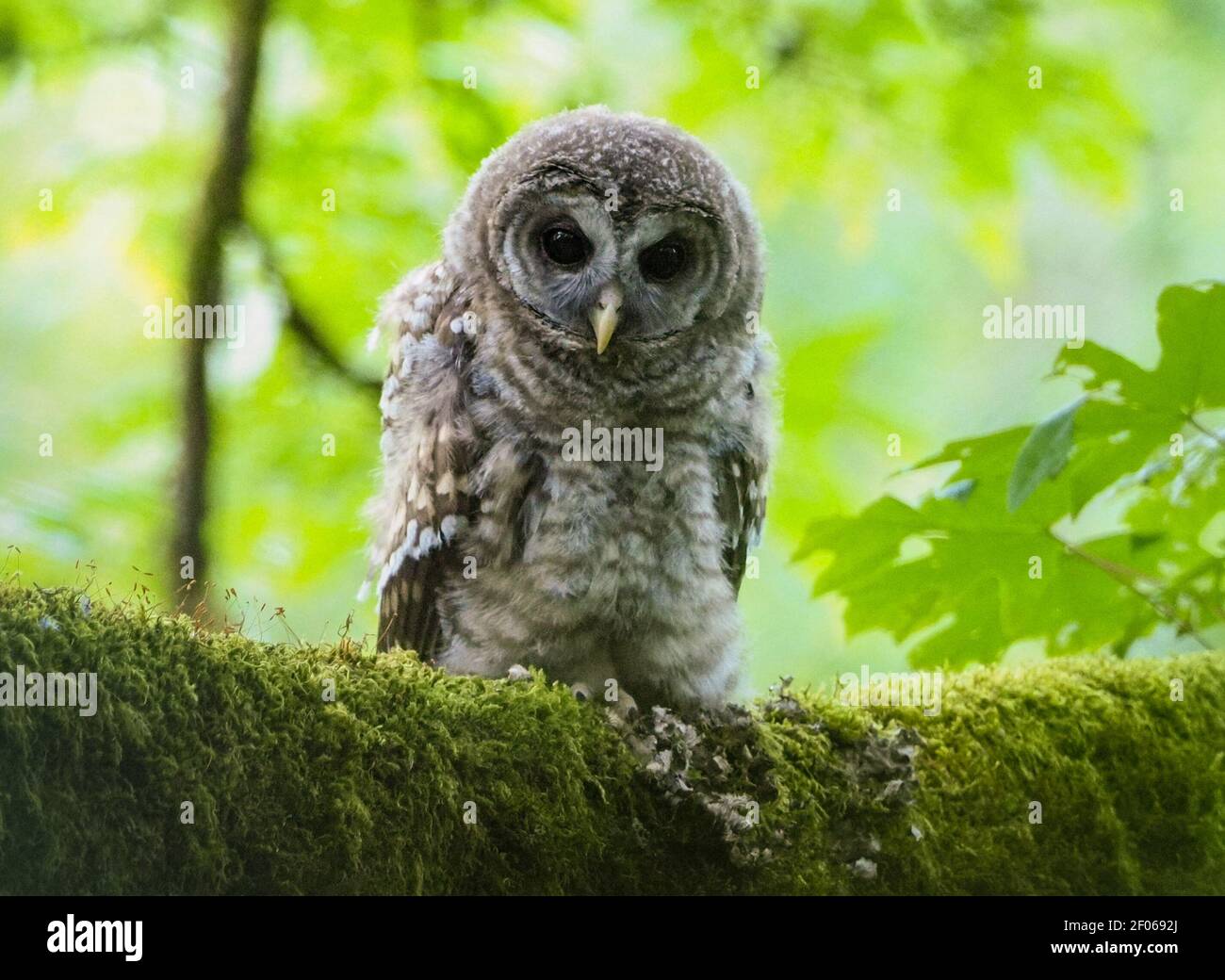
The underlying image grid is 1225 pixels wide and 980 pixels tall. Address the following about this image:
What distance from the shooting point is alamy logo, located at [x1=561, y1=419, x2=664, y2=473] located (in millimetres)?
1863

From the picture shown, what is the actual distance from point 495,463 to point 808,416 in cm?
107

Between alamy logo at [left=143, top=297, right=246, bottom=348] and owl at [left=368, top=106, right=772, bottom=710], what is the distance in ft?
1.89

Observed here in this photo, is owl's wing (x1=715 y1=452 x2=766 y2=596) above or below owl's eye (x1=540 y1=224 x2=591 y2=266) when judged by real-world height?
below

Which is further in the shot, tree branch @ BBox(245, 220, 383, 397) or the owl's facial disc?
tree branch @ BBox(245, 220, 383, 397)

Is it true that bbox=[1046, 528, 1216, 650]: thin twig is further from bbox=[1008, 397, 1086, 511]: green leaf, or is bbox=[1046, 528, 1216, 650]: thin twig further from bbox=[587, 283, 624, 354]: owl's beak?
bbox=[587, 283, 624, 354]: owl's beak

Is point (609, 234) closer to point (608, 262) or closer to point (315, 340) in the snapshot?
point (608, 262)

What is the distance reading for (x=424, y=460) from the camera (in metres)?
1.94

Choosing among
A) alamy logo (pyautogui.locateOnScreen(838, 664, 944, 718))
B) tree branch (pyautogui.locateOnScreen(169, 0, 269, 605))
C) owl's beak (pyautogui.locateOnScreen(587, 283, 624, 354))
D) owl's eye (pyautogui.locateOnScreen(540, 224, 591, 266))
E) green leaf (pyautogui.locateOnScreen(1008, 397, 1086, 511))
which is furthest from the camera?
tree branch (pyautogui.locateOnScreen(169, 0, 269, 605))

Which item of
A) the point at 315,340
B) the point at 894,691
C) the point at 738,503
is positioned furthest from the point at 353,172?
the point at 894,691

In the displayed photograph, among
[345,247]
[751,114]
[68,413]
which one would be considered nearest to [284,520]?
[345,247]

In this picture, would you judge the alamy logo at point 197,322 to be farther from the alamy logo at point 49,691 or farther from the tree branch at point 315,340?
the alamy logo at point 49,691

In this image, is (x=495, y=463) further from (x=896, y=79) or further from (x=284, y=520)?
(x=896, y=79)
